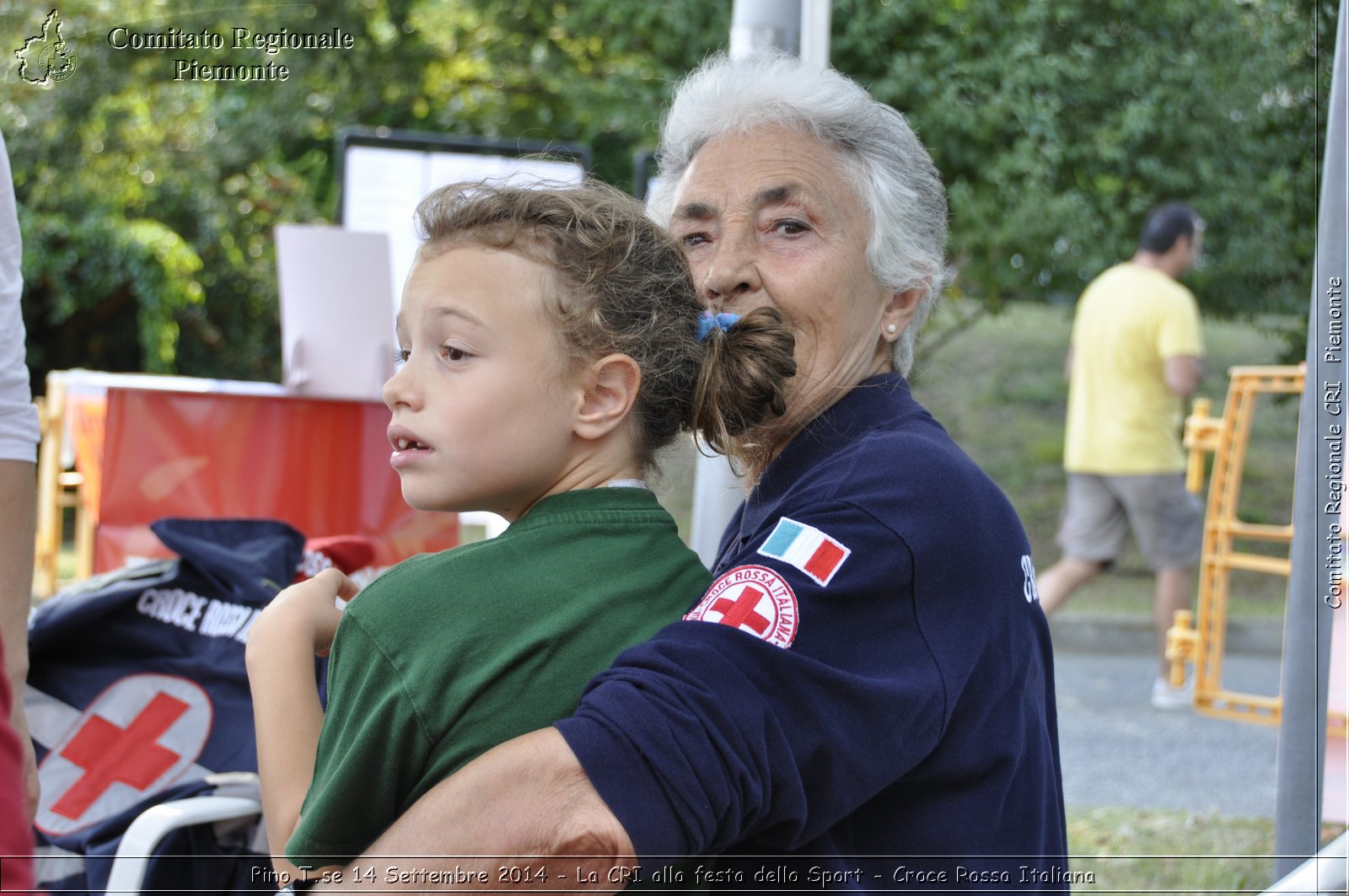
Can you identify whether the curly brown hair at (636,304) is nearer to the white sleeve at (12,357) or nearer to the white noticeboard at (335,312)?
the white sleeve at (12,357)

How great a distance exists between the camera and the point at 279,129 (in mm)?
9023

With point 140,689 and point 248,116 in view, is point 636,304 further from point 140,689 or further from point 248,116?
point 248,116

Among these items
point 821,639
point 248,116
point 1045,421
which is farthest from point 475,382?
point 1045,421

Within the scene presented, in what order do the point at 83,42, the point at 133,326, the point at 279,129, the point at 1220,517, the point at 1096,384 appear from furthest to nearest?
the point at 133,326 < the point at 279,129 < the point at 83,42 < the point at 1096,384 < the point at 1220,517

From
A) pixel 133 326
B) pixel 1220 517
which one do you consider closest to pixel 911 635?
pixel 1220 517

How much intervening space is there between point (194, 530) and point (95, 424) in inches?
56.0

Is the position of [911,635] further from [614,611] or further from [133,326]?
[133,326]

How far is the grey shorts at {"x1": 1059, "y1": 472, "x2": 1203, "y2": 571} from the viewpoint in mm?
5641

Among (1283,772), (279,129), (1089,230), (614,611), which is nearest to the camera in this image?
(614,611)

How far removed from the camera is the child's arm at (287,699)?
1193 millimetres

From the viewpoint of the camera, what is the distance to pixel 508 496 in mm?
1244

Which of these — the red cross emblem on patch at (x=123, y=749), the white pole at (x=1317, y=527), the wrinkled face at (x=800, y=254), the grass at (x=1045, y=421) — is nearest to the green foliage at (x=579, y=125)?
the grass at (x=1045, y=421)

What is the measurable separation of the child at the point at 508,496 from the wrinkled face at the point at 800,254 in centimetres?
21

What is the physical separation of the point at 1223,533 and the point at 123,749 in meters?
3.94
